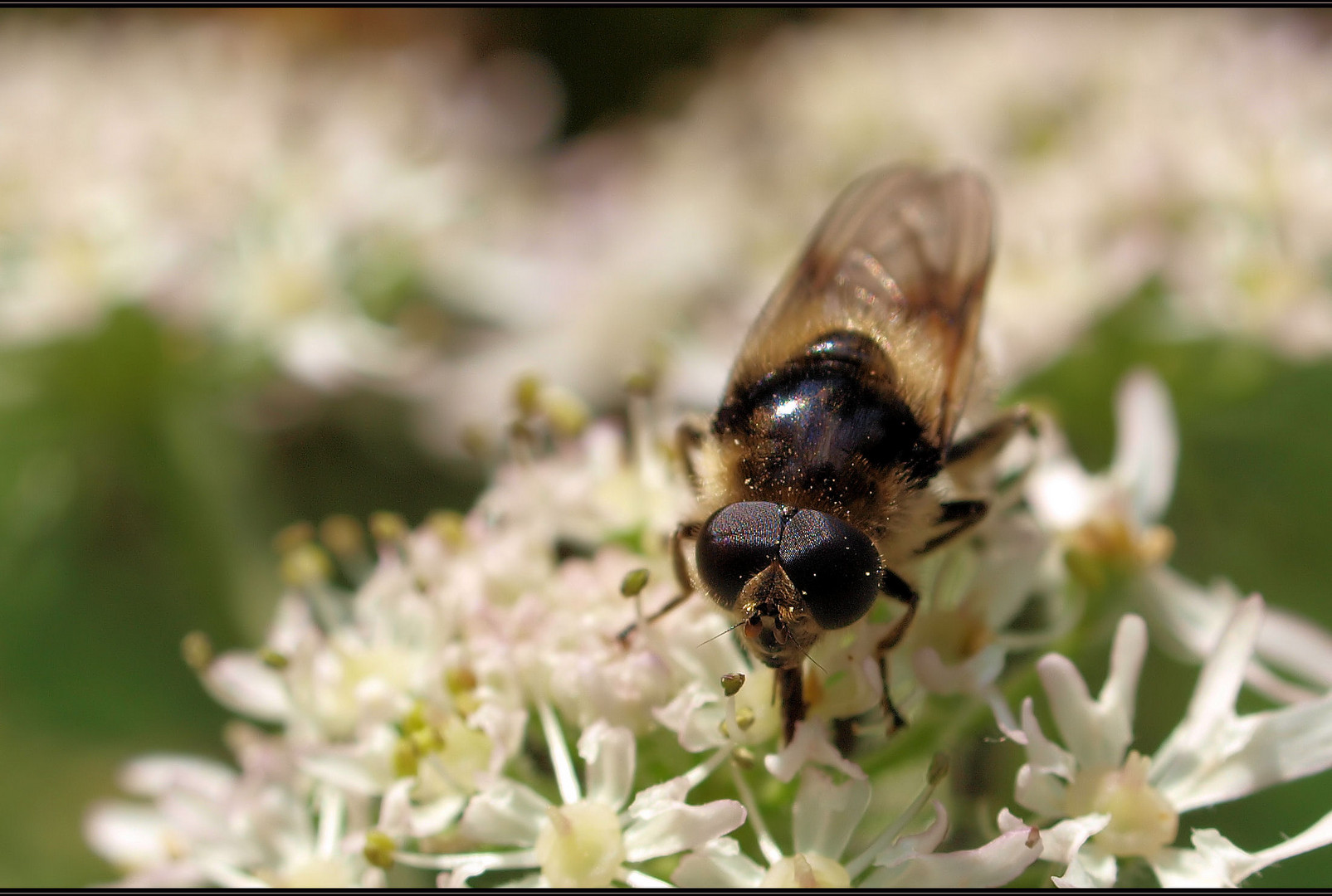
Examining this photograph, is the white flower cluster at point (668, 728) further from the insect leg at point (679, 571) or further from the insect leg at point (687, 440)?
the insect leg at point (687, 440)

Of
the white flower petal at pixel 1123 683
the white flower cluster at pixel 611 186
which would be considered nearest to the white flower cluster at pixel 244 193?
the white flower cluster at pixel 611 186

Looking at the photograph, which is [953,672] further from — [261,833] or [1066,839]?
[261,833]

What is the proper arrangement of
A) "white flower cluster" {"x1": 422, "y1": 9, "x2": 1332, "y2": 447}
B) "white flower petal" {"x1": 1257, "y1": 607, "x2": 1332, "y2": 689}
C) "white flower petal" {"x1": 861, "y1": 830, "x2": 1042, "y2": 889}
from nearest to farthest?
"white flower petal" {"x1": 861, "y1": 830, "x2": 1042, "y2": 889} → "white flower petal" {"x1": 1257, "y1": 607, "x2": 1332, "y2": 689} → "white flower cluster" {"x1": 422, "y1": 9, "x2": 1332, "y2": 447}

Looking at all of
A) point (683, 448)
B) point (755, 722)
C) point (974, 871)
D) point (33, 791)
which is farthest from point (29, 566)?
point (974, 871)

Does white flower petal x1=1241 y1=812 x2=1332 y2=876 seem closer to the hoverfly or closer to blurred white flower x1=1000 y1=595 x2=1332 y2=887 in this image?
blurred white flower x1=1000 y1=595 x2=1332 y2=887

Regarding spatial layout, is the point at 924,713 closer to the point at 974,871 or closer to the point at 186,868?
the point at 974,871

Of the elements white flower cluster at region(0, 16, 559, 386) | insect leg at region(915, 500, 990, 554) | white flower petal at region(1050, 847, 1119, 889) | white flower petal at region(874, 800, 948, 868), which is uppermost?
white flower cluster at region(0, 16, 559, 386)

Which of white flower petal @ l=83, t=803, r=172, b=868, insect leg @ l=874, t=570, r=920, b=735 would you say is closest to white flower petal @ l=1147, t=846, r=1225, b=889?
insect leg @ l=874, t=570, r=920, b=735
